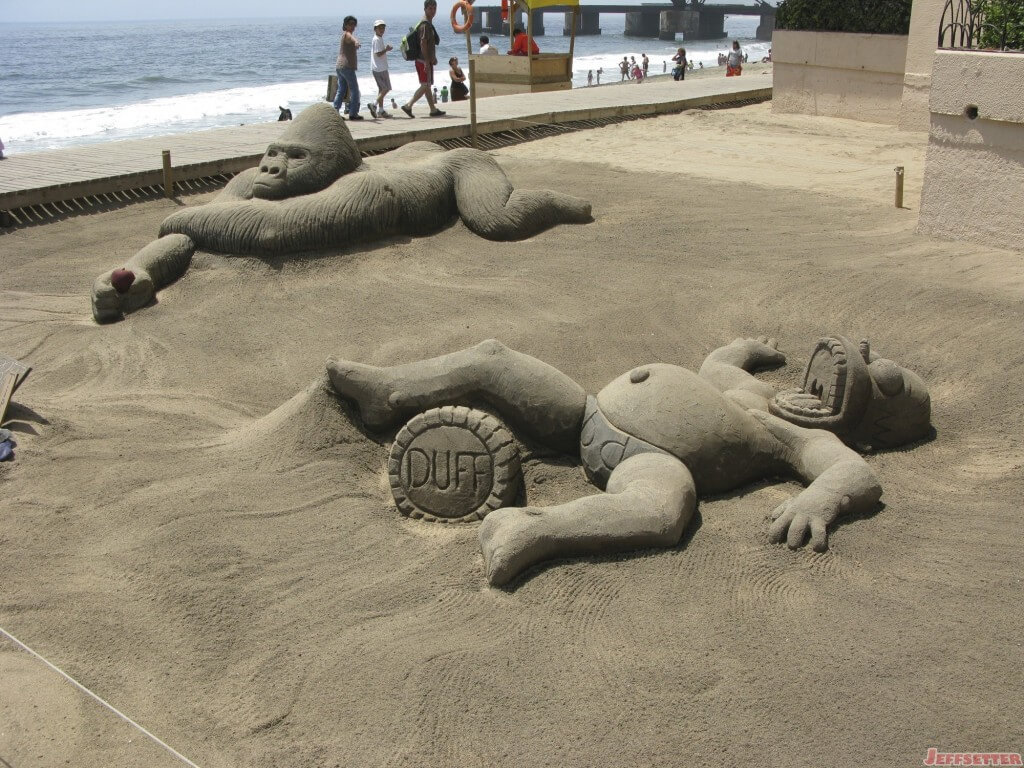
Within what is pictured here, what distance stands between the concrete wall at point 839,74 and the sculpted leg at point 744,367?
25.7 feet

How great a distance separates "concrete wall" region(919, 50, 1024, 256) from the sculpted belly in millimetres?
3447

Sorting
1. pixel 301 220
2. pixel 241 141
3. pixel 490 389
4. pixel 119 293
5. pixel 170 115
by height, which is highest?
pixel 241 141

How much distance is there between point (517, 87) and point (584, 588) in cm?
1387

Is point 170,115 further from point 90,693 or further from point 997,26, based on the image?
point 90,693

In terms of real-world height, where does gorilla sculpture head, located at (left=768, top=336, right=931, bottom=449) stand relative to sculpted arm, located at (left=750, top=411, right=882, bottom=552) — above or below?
above

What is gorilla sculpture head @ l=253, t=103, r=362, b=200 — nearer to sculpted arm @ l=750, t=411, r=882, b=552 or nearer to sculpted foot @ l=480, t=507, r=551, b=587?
sculpted arm @ l=750, t=411, r=882, b=552

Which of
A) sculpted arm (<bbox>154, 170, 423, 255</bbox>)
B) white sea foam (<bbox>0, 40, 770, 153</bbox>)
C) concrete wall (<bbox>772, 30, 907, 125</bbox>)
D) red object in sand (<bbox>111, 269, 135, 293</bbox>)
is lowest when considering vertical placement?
white sea foam (<bbox>0, 40, 770, 153</bbox>)

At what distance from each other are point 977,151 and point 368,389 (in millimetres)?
4405

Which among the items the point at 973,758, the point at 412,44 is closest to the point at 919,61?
the point at 412,44

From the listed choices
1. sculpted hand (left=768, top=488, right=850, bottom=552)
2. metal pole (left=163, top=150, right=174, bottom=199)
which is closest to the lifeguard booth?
metal pole (left=163, top=150, right=174, bottom=199)

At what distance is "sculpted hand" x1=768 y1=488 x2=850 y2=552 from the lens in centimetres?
322

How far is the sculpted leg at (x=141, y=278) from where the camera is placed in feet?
19.6

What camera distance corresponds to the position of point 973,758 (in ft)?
7.85

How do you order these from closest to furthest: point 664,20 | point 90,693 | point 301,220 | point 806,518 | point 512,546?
point 90,693
point 512,546
point 806,518
point 301,220
point 664,20
